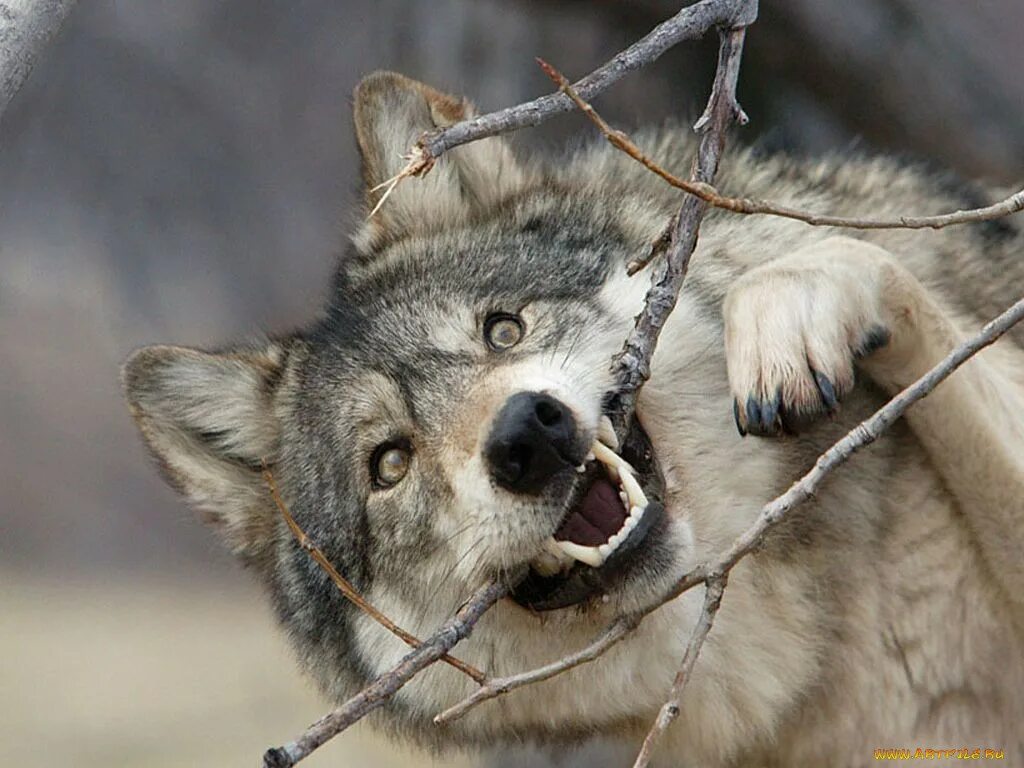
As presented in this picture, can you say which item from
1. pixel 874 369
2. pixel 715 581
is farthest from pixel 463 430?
pixel 874 369

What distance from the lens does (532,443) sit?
8.38ft

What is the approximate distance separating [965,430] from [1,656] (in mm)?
5351

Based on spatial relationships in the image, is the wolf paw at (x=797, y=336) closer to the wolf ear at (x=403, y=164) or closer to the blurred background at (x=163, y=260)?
the wolf ear at (x=403, y=164)

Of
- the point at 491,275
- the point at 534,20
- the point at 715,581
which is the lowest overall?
the point at 715,581

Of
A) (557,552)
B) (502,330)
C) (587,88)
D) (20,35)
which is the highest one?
(20,35)

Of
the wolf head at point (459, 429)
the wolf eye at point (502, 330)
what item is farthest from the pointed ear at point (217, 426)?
the wolf eye at point (502, 330)

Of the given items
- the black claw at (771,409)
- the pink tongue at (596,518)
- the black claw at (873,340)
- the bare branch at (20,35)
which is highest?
the bare branch at (20,35)

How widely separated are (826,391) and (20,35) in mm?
1728

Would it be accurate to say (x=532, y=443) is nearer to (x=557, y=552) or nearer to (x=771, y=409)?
(x=557, y=552)

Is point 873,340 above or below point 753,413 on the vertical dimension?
above

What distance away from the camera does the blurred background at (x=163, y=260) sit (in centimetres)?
646

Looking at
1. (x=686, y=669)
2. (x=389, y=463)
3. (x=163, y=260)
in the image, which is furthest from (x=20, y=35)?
(x=163, y=260)

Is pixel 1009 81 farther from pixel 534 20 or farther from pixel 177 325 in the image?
pixel 177 325

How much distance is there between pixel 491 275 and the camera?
321cm
